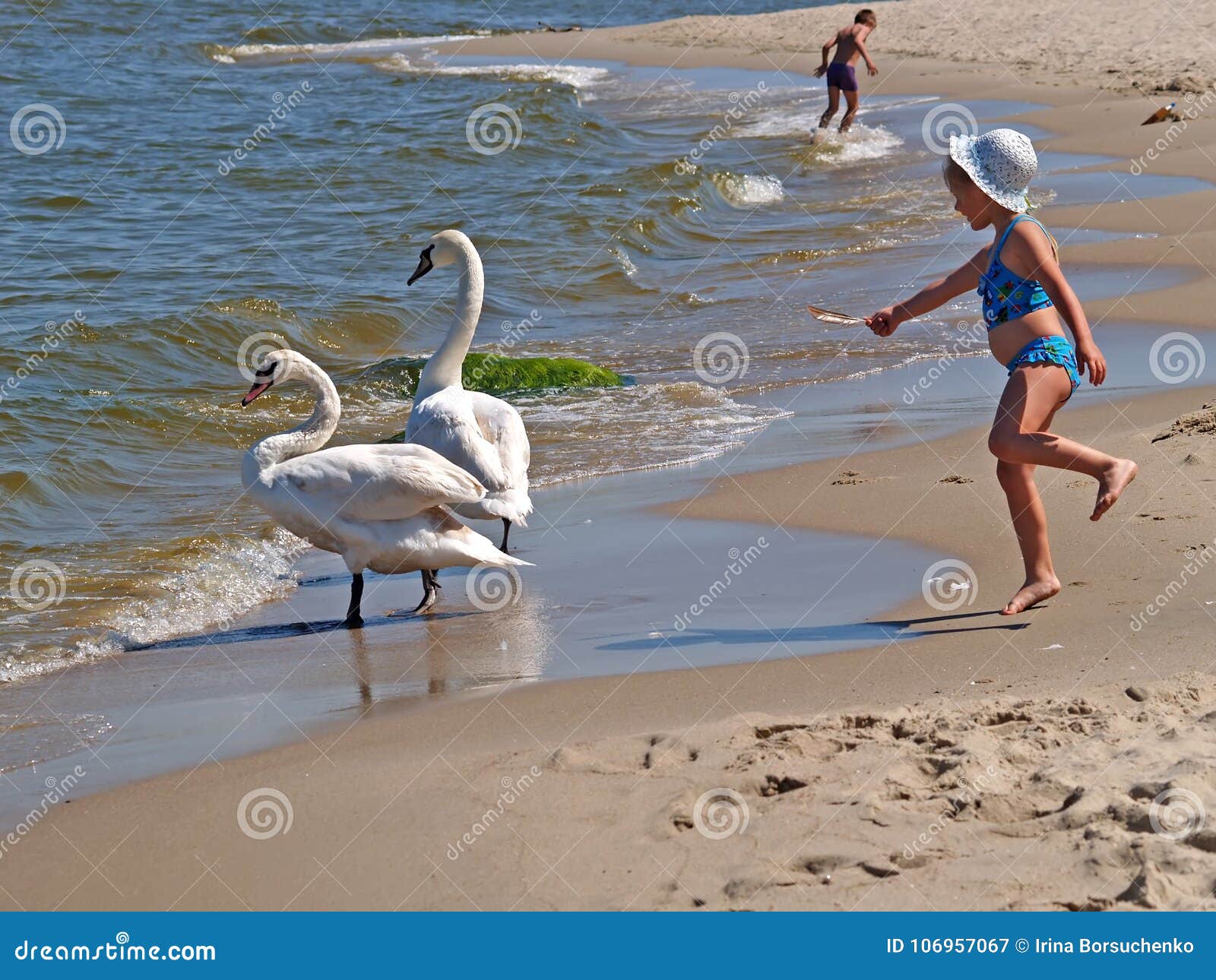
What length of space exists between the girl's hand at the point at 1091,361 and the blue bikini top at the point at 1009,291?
13.1 inches

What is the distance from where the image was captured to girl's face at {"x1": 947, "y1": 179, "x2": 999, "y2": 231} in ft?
17.8

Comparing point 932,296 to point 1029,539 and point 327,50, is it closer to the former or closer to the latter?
point 1029,539

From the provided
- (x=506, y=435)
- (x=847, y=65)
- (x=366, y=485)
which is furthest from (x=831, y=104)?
(x=366, y=485)

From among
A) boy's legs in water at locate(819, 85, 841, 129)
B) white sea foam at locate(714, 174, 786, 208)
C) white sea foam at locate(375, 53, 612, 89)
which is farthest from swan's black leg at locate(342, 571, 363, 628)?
white sea foam at locate(375, 53, 612, 89)

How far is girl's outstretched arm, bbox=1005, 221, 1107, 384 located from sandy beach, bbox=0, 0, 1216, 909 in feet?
2.97

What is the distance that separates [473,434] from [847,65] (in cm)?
1678

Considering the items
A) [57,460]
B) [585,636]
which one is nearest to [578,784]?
[585,636]

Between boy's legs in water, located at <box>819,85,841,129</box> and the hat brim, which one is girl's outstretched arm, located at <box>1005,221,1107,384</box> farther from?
boy's legs in water, located at <box>819,85,841,129</box>

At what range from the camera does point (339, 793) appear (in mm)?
4328

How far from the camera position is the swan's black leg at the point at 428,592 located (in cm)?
672

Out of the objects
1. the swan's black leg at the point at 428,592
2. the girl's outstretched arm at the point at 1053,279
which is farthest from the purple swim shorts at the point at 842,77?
the girl's outstretched arm at the point at 1053,279

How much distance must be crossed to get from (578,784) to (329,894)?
0.77 metres

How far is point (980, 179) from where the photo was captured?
534 cm

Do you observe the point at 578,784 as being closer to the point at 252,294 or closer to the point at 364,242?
the point at 252,294
